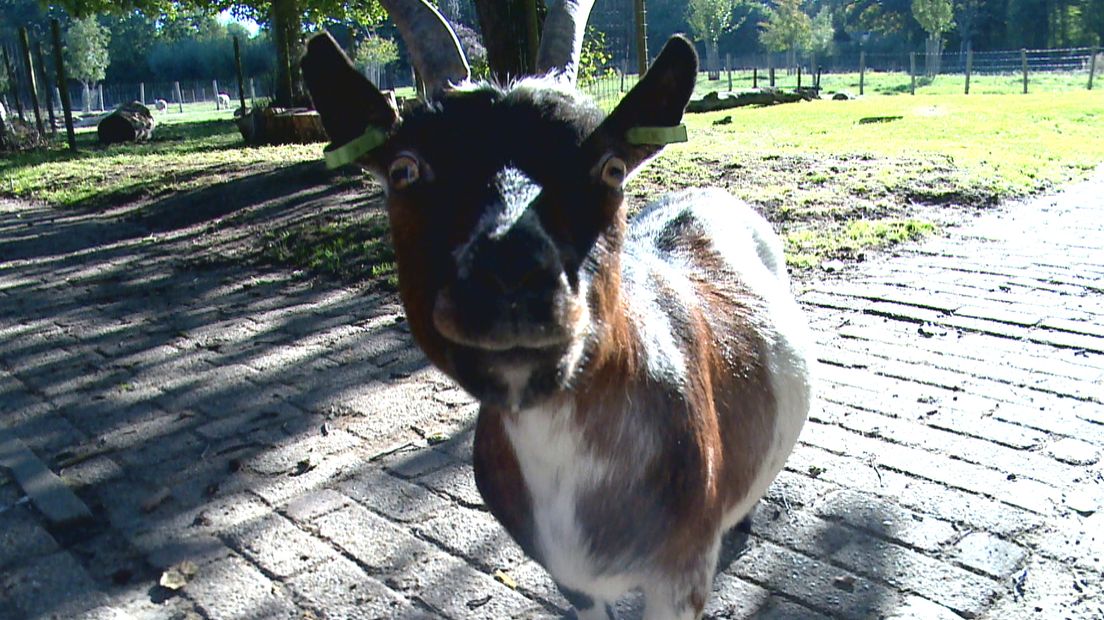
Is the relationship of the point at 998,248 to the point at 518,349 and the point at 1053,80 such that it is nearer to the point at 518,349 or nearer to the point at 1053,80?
the point at 518,349

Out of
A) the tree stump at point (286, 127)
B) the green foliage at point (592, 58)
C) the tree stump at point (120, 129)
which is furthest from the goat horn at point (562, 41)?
the tree stump at point (120, 129)

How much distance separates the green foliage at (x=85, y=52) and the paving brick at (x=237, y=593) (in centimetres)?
7199

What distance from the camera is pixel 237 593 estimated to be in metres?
3.46

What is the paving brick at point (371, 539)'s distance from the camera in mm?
3631

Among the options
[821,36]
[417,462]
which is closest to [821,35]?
[821,36]

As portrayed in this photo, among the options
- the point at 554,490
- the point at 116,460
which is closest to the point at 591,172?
the point at 554,490

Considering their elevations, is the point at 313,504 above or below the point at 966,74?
below

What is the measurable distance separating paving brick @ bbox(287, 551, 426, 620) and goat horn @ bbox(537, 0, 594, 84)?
202cm

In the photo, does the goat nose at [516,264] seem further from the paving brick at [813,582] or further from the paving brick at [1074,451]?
the paving brick at [1074,451]

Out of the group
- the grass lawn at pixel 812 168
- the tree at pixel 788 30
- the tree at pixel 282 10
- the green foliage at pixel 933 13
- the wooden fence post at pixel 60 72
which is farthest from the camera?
the tree at pixel 788 30

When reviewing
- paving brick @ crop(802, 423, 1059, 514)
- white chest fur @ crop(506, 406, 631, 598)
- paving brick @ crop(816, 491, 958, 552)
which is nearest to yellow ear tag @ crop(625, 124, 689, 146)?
white chest fur @ crop(506, 406, 631, 598)

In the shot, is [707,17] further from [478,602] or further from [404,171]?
[404,171]

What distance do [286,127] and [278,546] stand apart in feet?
56.6

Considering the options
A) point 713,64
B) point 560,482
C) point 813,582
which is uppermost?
point 713,64
